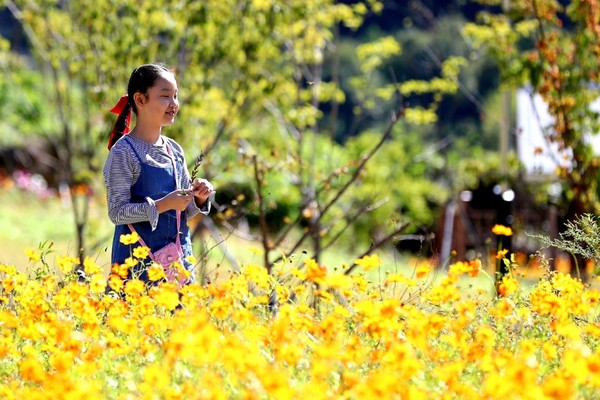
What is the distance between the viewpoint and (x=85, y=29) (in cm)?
777

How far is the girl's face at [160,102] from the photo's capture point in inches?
152

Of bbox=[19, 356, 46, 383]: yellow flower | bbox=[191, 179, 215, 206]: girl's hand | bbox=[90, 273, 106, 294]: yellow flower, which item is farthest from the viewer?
bbox=[191, 179, 215, 206]: girl's hand

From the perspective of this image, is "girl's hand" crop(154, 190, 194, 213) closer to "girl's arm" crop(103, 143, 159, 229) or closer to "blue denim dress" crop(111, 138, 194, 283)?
"girl's arm" crop(103, 143, 159, 229)

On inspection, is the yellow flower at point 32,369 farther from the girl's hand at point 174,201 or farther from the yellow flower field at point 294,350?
the girl's hand at point 174,201

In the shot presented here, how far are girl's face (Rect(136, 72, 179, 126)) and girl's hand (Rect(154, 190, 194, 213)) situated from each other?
33 cm

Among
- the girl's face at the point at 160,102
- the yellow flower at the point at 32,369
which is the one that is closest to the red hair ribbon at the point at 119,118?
the girl's face at the point at 160,102

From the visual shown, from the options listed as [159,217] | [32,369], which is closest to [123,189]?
[159,217]

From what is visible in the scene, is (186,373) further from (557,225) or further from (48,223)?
(48,223)

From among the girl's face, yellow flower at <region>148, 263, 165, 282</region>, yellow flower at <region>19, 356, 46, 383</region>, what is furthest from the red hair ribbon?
yellow flower at <region>19, 356, 46, 383</region>

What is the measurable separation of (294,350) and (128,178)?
5.33 ft

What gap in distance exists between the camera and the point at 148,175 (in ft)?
12.8

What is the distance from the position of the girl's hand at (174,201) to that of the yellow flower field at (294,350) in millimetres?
379

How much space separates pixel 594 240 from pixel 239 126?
5.35 meters

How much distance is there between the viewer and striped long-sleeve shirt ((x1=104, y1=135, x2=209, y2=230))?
12.3ft
